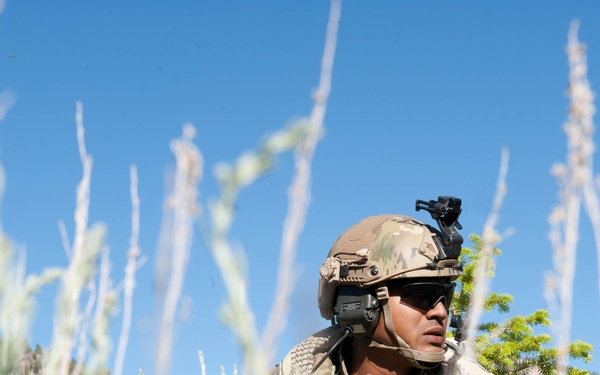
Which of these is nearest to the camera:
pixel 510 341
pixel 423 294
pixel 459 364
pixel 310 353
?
pixel 423 294

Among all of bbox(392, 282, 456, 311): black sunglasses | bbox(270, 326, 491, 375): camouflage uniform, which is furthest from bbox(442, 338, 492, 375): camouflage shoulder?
bbox(392, 282, 456, 311): black sunglasses

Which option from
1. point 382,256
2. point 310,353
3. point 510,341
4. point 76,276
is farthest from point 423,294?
point 510,341

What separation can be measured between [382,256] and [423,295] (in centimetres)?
36

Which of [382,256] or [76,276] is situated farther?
[382,256]

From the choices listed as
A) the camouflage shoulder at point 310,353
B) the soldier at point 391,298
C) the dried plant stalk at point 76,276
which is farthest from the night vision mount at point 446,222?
the dried plant stalk at point 76,276

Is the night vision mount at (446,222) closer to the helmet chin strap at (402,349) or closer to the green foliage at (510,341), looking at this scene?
the helmet chin strap at (402,349)

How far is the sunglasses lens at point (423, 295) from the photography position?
4828 mm

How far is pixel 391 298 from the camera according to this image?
492cm

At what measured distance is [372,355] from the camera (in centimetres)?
504

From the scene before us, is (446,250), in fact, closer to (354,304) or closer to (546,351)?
(354,304)

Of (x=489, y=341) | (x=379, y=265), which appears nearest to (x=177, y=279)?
(x=379, y=265)

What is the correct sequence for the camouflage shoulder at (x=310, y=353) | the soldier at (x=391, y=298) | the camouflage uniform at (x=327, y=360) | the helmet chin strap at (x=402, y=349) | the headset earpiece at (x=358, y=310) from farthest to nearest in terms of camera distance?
1. the camouflage shoulder at (x=310, y=353)
2. the camouflage uniform at (x=327, y=360)
3. the headset earpiece at (x=358, y=310)
4. the soldier at (x=391, y=298)
5. the helmet chin strap at (x=402, y=349)

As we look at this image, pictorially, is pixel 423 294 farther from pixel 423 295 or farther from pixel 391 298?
pixel 391 298

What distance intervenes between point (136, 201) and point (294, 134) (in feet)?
1.75
